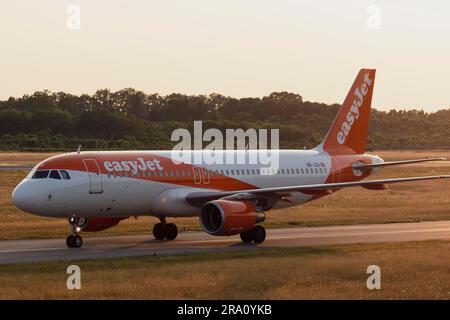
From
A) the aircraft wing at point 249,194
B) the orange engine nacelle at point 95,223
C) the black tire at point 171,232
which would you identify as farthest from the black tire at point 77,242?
the aircraft wing at point 249,194

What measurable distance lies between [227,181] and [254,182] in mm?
1725

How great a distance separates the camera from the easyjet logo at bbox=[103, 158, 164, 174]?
36.1 meters

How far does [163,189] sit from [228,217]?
372cm

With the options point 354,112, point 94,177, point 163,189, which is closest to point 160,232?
point 163,189

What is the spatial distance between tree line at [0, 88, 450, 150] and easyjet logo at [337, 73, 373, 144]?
54801mm

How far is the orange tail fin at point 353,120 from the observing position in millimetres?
46000

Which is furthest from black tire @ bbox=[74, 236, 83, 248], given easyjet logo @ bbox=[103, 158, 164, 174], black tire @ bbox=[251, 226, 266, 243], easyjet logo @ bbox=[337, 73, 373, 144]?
easyjet logo @ bbox=[337, 73, 373, 144]

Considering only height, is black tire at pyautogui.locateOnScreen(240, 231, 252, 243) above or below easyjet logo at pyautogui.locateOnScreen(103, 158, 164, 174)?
below

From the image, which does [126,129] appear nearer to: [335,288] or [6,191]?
[6,191]

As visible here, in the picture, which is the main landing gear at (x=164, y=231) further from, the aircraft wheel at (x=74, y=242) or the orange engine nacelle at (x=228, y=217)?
the aircraft wheel at (x=74, y=242)

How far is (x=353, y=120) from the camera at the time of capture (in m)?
46.5

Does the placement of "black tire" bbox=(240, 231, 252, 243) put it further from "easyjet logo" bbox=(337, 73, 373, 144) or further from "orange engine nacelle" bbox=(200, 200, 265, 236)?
"easyjet logo" bbox=(337, 73, 373, 144)

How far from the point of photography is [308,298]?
73.9ft

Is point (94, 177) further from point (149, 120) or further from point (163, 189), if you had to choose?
point (149, 120)
